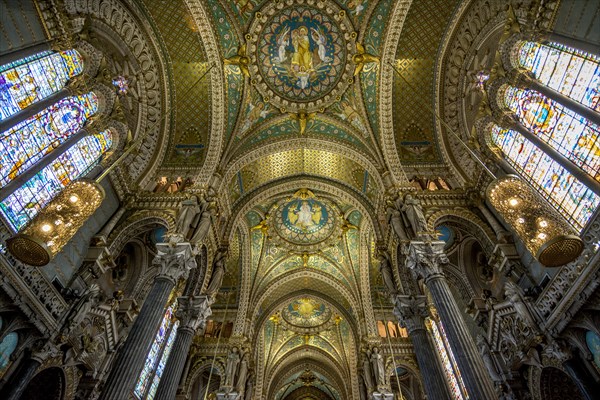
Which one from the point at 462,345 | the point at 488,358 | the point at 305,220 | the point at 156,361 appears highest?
the point at 305,220

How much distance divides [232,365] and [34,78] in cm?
1287

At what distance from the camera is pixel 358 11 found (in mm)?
12531

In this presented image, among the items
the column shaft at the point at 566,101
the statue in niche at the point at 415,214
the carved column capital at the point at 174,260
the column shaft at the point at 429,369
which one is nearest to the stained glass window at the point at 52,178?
the carved column capital at the point at 174,260

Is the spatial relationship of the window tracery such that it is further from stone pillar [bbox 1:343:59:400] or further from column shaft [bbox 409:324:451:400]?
stone pillar [bbox 1:343:59:400]

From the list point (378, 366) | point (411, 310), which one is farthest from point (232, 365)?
point (411, 310)

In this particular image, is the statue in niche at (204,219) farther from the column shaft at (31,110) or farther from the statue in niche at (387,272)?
the statue in niche at (387,272)

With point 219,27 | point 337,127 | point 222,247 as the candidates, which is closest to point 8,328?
point 222,247

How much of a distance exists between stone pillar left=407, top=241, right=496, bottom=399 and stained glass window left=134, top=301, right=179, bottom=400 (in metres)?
8.08

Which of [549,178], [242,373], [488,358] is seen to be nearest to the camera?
[549,178]

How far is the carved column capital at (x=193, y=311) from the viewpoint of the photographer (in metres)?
11.2

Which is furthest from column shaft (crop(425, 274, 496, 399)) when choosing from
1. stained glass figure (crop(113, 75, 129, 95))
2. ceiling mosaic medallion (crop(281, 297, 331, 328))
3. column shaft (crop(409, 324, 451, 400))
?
ceiling mosaic medallion (crop(281, 297, 331, 328))

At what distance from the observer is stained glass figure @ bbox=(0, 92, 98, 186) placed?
7238mm

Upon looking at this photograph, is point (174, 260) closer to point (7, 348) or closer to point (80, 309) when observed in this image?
point (80, 309)

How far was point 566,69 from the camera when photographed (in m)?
7.94
